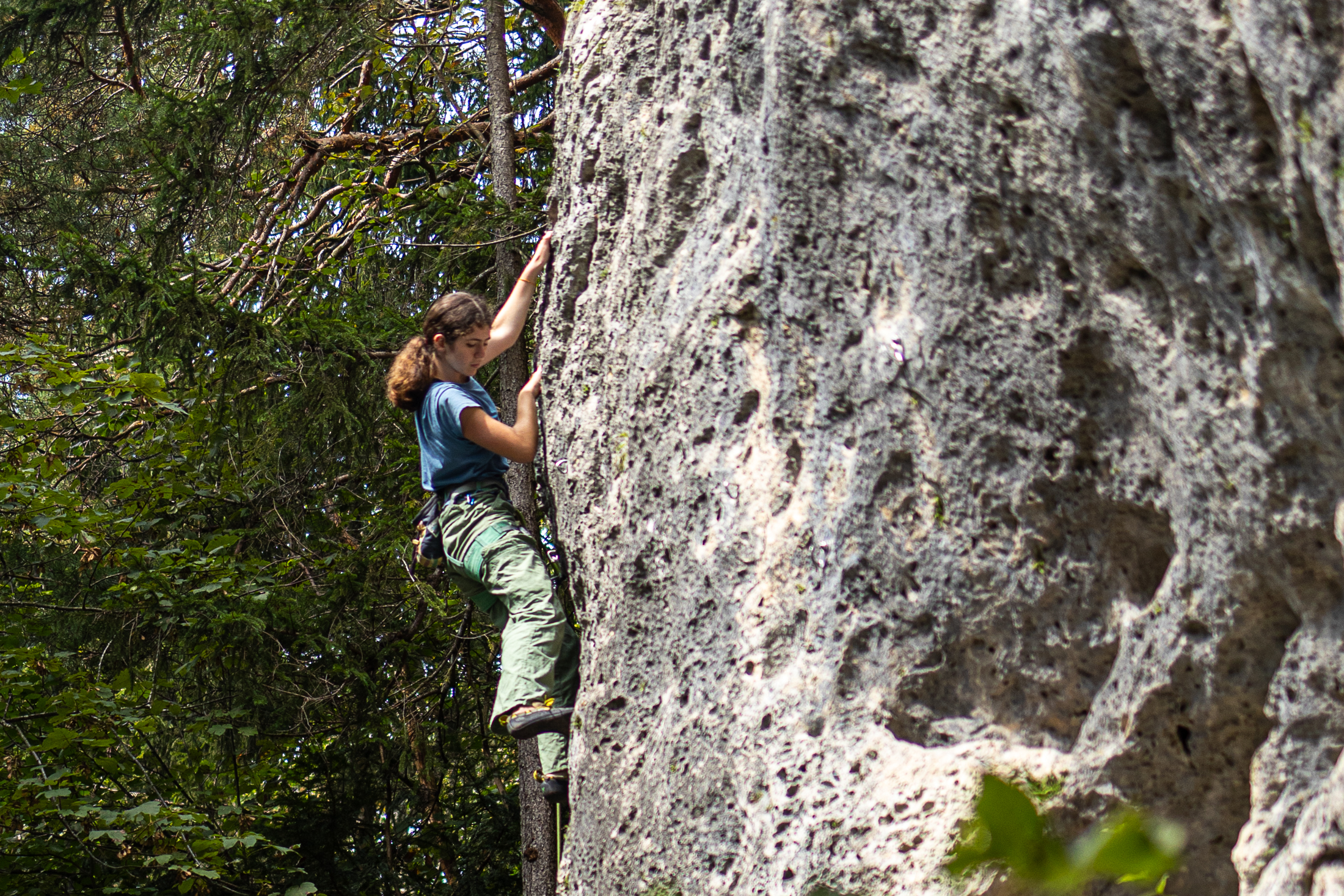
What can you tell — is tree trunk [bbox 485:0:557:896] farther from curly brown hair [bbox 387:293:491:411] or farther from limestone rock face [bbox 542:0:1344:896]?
limestone rock face [bbox 542:0:1344:896]

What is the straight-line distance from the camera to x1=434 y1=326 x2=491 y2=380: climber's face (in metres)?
4.18

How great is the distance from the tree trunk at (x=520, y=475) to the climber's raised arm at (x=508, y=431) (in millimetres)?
1277

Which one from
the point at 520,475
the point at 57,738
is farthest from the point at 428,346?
the point at 57,738

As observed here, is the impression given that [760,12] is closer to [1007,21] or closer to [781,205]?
[781,205]

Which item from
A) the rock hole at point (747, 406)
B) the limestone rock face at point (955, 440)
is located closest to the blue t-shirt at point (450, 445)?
the limestone rock face at point (955, 440)

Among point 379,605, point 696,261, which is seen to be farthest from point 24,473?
point 696,261

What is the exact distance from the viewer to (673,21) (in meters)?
3.26

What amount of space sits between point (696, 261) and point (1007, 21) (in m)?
1.17

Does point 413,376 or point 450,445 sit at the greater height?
point 413,376

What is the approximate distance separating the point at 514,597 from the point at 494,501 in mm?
386

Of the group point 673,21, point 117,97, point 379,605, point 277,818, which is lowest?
point 277,818

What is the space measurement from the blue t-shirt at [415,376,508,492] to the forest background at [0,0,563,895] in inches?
73.0

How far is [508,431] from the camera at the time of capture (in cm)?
389

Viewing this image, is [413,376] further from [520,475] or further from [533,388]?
[520,475]
